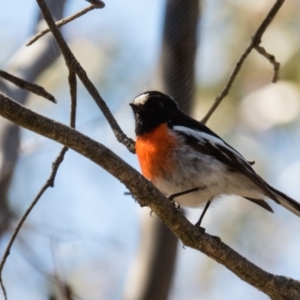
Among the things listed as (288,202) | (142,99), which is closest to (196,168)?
(288,202)

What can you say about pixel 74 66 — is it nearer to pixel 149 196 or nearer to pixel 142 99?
pixel 149 196

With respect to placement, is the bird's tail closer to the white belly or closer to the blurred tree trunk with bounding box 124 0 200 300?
the white belly

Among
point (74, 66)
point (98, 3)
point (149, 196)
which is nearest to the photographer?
point (149, 196)

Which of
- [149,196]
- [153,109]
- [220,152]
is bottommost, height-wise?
[149,196]

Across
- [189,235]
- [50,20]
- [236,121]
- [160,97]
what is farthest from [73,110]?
[236,121]

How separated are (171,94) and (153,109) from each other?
45 centimetres

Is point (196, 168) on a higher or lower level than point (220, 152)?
lower

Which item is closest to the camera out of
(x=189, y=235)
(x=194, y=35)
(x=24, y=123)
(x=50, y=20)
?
(x=24, y=123)

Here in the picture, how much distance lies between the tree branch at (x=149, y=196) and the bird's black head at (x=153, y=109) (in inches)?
50.6

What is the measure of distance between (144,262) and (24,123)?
196cm

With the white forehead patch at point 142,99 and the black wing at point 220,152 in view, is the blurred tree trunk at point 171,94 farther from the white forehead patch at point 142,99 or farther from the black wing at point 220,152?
the black wing at point 220,152

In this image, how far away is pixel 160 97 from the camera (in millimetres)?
4062

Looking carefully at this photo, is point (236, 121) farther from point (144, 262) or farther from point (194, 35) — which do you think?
point (144, 262)

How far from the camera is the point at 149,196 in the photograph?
252cm
